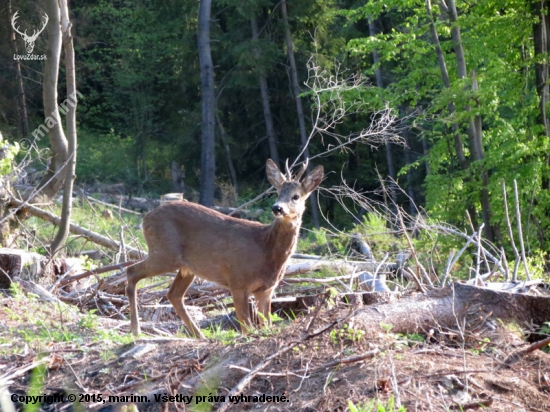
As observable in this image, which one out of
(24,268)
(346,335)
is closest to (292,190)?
(346,335)

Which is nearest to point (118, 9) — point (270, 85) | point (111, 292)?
point (270, 85)

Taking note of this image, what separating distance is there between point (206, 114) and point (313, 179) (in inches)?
661

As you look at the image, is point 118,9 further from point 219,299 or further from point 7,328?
point 7,328

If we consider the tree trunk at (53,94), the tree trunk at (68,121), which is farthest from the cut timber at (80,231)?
the tree trunk at (68,121)

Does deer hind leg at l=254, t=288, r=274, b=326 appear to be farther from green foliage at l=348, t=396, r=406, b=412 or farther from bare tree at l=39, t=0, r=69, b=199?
bare tree at l=39, t=0, r=69, b=199

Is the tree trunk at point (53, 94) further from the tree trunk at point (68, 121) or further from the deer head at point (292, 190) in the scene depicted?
the deer head at point (292, 190)

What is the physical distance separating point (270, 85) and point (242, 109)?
1416 mm

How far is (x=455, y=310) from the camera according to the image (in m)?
5.62

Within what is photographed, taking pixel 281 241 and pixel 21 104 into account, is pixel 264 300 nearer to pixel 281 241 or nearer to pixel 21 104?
pixel 281 241

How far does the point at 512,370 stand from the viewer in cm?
484

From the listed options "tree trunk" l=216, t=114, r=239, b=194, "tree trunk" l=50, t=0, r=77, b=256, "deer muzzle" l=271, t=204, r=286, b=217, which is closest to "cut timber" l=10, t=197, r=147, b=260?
"tree trunk" l=50, t=0, r=77, b=256

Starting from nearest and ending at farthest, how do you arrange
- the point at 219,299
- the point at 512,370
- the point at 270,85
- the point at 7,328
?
the point at 512,370, the point at 7,328, the point at 219,299, the point at 270,85

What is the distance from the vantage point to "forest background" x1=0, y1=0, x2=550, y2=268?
48.3 feet

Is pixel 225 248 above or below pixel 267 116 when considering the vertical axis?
below
